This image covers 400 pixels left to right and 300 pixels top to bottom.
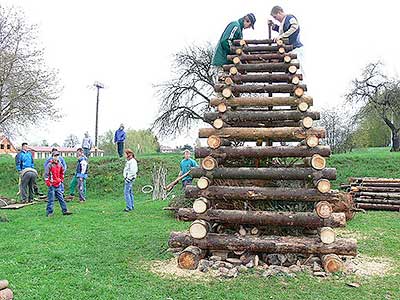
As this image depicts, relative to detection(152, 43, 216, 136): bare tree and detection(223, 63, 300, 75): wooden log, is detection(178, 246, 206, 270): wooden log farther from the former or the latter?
detection(152, 43, 216, 136): bare tree

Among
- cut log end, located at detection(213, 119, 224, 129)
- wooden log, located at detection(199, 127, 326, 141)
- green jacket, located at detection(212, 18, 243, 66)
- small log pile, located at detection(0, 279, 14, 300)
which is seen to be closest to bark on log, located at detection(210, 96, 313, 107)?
cut log end, located at detection(213, 119, 224, 129)

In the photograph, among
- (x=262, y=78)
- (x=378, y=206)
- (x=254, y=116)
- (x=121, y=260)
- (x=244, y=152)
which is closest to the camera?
(x=121, y=260)

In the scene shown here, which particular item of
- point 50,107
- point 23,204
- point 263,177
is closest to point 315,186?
point 263,177

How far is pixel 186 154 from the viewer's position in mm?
15047

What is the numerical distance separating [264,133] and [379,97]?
27935 millimetres

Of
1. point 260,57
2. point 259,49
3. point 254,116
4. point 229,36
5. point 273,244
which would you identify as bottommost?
point 273,244

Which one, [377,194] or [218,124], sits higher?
[218,124]

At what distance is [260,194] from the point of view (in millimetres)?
7699

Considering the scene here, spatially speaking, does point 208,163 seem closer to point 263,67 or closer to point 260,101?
point 260,101

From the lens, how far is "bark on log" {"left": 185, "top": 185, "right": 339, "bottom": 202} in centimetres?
759

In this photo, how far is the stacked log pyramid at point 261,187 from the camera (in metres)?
7.31

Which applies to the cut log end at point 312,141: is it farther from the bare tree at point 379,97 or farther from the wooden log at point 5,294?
the bare tree at point 379,97

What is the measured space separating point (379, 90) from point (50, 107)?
74.8ft

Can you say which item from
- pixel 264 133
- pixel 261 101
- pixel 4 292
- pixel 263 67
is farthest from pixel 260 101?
pixel 4 292
